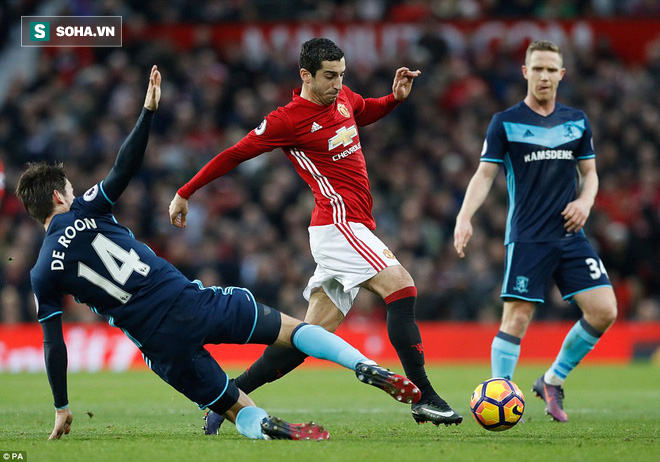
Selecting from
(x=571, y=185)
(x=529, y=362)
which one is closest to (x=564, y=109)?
(x=571, y=185)

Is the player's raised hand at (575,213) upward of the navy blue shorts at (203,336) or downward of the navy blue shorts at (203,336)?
upward

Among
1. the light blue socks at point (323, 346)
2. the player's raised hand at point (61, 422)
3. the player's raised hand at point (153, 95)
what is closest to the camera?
the light blue socks at point (323, 346)

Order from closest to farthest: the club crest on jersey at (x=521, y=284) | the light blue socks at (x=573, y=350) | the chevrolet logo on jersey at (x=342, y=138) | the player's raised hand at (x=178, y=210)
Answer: the player's raised hand at (x=178, y=210) < the chevrolet logo on jersey at (x=342, y=138) < the club crest on jersey at (x=521, y=284) < the light blue socks at (x=573, y=350)

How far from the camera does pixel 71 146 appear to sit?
55.8ft

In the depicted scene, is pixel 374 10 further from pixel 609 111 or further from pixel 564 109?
pixel 564 109

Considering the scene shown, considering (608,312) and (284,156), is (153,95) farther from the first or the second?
(284,156)

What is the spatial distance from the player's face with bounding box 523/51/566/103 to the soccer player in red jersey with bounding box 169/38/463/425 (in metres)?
1.04

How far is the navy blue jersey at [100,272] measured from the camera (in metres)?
5.61

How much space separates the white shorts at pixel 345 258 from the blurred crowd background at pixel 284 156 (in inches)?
321

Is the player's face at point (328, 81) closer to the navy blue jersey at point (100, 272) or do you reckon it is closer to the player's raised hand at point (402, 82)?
the player's raised hand at point (402, 82)

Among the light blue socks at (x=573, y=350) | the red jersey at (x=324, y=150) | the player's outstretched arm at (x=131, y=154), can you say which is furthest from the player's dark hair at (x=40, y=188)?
the light blue socks at (x=573, y=350)

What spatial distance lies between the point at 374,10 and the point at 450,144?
3748 mm

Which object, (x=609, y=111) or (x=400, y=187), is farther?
(x=609, y=111)

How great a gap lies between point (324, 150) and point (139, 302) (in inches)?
71.3
